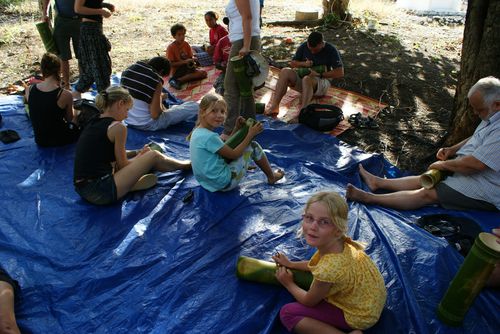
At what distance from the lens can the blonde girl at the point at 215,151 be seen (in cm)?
304

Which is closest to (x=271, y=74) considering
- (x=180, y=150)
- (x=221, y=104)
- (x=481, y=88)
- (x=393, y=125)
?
(x=393, y=125)

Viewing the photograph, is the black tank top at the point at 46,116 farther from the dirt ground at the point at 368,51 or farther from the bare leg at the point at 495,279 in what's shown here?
the bare leg at the point at 495,279

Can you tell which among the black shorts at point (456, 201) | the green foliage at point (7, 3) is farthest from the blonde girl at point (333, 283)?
the green foliage at point (7, 3)

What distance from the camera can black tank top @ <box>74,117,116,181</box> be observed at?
3055mm

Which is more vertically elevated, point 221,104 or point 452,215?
point 221,104

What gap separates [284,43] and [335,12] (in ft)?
9.33

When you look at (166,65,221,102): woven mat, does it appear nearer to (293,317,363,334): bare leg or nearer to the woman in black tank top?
the woman in black tank top

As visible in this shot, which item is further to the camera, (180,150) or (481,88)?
(180,150)

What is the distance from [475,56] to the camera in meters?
3.60

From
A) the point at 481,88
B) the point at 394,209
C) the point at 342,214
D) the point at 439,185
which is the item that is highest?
the point at 481,88

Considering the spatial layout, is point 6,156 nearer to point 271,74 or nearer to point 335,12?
point 271,74

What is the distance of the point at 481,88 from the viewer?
2795mm

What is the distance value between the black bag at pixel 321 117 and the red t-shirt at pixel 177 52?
8.01ft

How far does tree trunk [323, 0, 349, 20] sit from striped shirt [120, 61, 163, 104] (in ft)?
24.1
